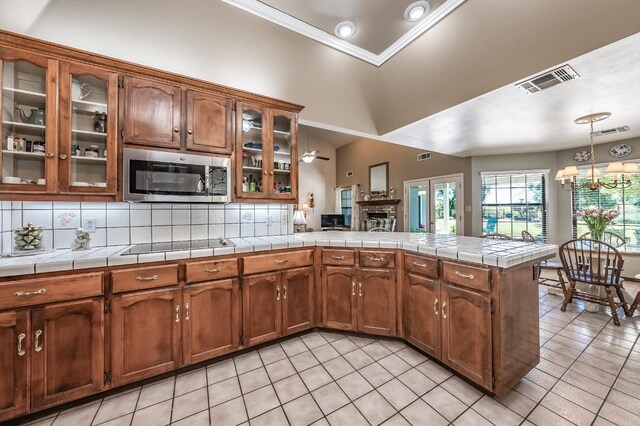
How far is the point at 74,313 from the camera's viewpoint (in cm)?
152

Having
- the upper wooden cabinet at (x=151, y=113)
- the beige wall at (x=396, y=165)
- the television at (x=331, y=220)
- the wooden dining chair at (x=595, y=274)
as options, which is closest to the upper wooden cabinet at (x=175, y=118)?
the upper wooden cabinet at (x=151, y=113)

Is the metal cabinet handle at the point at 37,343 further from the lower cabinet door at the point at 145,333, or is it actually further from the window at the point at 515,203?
the window at the point at 515,203

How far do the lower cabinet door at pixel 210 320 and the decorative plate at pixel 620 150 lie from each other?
22.1ft

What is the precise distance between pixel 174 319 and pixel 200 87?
1927mm

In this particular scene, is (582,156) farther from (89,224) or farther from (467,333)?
(89,224)

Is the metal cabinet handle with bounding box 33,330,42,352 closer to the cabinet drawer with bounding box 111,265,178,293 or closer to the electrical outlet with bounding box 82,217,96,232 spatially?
the cabinet drawer with bounding box 111,265,178,293

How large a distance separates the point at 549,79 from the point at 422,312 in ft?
7.73

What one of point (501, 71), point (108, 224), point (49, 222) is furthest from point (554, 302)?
point (49, 222)

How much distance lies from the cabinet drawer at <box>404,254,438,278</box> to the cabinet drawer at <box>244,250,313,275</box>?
0.88 meters

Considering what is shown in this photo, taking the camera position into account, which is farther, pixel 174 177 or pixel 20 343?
pixel 174 177

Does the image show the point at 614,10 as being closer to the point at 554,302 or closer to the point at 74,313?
the point at 554,302

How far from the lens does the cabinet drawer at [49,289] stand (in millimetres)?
1378

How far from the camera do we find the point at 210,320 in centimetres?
193

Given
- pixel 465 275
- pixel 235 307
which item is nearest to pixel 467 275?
pixel 465 275
